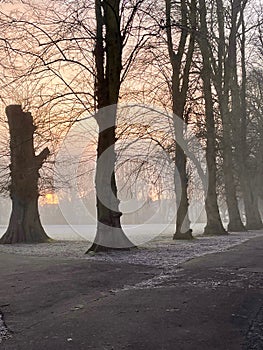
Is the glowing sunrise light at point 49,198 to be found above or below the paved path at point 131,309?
above

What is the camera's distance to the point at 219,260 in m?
13.1

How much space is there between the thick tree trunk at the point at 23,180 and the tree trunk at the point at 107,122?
355 inches

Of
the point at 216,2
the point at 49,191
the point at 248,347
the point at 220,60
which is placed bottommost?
the point at 248,347

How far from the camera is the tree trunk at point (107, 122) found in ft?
52.6

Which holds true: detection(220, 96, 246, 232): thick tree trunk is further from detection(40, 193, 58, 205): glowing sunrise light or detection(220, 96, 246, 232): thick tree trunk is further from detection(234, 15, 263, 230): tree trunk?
detection(40, 193, 58, 205): glowing sunrise light

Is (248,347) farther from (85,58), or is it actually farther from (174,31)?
(174,31)

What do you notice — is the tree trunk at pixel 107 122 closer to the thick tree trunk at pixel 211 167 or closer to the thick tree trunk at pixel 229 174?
the thick tree trunk at pixel 211 167

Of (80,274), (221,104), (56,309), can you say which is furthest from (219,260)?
(221,104)

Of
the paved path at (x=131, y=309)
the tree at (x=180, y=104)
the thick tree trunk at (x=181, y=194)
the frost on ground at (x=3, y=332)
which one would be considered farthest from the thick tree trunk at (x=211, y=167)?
the frost on ground at (x=3, y=332)

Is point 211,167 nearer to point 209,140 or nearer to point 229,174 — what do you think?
point 209,140

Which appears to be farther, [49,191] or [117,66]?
[49,191]

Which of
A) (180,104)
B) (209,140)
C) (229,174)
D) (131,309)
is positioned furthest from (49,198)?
(131,309)

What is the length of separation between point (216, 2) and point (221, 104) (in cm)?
583

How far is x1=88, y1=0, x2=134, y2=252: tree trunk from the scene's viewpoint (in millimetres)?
16047
